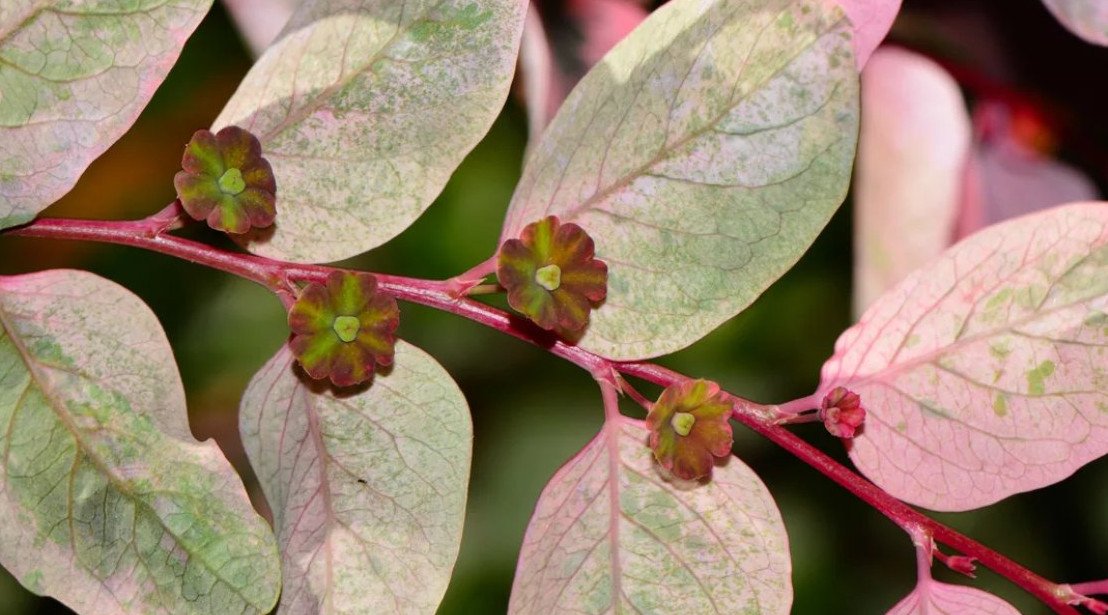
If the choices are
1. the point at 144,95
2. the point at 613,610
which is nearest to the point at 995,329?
the point at 613,610

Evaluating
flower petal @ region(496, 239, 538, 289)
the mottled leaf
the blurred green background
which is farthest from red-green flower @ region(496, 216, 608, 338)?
the blurred green background

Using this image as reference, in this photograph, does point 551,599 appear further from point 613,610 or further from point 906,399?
point 906,399

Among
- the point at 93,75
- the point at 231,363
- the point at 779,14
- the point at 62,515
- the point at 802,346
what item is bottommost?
the point at 231,363

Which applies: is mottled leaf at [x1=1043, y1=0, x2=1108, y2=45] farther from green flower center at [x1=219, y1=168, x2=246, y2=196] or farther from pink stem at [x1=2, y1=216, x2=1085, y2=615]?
green flower center at [x1=219, y1=168, x2=246, y2=196]

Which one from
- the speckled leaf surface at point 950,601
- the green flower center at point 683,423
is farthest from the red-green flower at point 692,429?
the speckled leaf surface at point 950,601

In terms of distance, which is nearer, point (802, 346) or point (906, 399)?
point (906, 399)

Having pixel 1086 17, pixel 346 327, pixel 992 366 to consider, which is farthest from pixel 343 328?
pixel 1086 17

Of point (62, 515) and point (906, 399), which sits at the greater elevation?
point (906, 399)
